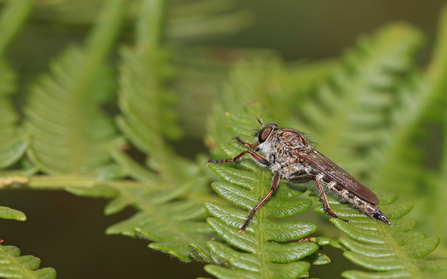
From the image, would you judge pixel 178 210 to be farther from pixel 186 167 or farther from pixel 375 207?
pixel 375 207

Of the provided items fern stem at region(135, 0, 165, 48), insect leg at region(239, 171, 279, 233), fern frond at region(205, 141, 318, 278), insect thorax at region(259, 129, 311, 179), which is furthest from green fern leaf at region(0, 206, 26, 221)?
fern stem at region(135, 0, 165, 48)

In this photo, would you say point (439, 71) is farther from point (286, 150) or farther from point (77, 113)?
point (77, 113)

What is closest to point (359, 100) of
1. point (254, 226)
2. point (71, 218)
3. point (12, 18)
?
point (254, 226)

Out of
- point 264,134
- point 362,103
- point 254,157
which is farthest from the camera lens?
point 362,103

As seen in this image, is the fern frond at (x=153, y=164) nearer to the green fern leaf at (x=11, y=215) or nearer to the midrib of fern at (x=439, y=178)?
→ the green fern leaf at (x=11, y=215)

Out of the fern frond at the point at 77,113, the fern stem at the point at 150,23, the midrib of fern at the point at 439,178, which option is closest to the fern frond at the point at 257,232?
the fern frond at the point at 77,113
